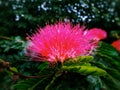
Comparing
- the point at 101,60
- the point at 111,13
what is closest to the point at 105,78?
the point at 101,60

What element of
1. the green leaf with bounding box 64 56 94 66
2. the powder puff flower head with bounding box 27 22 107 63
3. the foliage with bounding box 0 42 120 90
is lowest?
the foliage with bounding box 0 42 120 90

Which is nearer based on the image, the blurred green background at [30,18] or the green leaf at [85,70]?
the green leaf at [85,70]

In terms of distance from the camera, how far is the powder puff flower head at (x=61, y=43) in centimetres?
150

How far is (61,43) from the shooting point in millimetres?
1500

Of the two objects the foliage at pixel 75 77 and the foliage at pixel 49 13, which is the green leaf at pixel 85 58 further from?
the foliage at pixel 49 13

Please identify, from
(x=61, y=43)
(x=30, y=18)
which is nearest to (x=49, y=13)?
(x=30, y=18)

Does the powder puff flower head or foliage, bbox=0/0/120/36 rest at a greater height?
foliage, bbox=0/0/120/36

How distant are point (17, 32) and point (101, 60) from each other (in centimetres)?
66

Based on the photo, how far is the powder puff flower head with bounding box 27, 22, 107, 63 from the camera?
4.93 ft

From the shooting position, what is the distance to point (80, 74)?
1553mm

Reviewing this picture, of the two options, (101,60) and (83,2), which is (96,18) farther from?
(101,60)

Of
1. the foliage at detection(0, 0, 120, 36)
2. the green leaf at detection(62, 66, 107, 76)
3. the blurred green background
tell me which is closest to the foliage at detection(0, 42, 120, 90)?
the green leaf at detection(62, 66, 107, 76)

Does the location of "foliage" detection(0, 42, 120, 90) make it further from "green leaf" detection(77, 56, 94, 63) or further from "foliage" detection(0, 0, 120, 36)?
"foliage" detection(0, 0, 120, 36)

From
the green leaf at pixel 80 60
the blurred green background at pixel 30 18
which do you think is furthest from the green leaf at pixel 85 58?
the blurred green background at pixel 30 18
